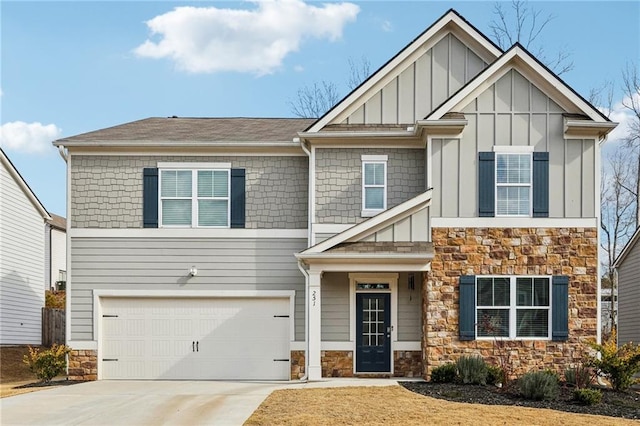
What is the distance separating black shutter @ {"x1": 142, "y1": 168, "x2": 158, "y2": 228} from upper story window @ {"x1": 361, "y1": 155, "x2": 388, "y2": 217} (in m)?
5.11

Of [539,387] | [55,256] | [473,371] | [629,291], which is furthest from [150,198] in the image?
[55,256]

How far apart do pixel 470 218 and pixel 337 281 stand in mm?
3594

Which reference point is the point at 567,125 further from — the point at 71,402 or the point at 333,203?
the point at 71,402

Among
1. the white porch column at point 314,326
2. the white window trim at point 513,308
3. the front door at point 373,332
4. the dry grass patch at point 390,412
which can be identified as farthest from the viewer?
the front door at point 373,332

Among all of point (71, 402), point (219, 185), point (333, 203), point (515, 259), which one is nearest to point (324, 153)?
point (333, 203)

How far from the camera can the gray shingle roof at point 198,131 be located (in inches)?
769

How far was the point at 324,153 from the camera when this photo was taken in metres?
19.2

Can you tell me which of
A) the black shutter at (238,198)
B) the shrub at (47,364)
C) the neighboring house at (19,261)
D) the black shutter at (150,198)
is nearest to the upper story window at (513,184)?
the black shutter at (238,198)

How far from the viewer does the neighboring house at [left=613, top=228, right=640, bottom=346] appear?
24750 millimetres

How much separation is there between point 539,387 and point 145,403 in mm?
7127

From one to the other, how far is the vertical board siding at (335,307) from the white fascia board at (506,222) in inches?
112

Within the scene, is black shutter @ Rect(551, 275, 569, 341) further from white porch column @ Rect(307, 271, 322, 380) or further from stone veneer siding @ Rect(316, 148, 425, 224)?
white porch column @ Rect(307, 271, 322, 380)

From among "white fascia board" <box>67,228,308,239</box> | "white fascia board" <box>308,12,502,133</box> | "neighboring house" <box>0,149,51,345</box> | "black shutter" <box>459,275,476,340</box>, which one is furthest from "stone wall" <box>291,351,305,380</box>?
"neighboring house" <box>0,149,51,345</box>

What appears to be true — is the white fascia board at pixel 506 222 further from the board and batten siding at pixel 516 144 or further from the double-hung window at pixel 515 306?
the double-hung window at pixel 515 306
